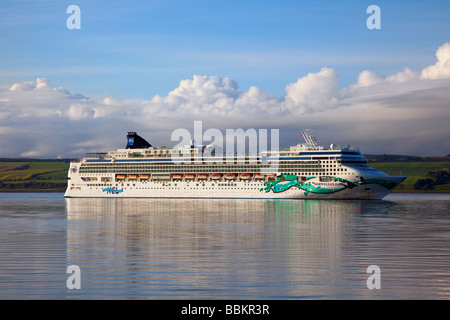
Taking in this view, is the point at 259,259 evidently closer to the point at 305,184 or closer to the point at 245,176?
the point at 305,184

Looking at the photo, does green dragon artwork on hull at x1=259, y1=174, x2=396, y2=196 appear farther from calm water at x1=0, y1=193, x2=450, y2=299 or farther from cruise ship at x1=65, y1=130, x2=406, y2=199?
calm water at x1=0, y1=193, x2=450, y2=299

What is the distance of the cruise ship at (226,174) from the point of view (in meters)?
103

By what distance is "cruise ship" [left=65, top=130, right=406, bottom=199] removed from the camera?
338 ft

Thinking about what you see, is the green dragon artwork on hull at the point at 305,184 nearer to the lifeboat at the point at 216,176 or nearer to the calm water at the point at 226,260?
the lifeboat at the point at 216,176

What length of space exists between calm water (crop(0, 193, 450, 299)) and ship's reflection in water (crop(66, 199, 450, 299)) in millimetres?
50

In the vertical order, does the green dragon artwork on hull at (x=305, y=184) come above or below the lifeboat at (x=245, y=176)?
below

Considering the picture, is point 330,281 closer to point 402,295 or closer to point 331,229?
point 402,295

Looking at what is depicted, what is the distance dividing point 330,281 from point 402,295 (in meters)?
3.55

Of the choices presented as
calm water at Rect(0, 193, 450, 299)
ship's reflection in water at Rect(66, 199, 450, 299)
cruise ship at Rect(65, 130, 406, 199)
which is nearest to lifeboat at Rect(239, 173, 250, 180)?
cruise ship at Rect(65, 130, 406, 199)

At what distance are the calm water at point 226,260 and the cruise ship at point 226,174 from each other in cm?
4980

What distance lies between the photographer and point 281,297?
2206cm

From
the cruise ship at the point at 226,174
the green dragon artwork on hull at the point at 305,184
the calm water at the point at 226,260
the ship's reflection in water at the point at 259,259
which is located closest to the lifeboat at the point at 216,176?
the cruise ship at the point at 226,174
